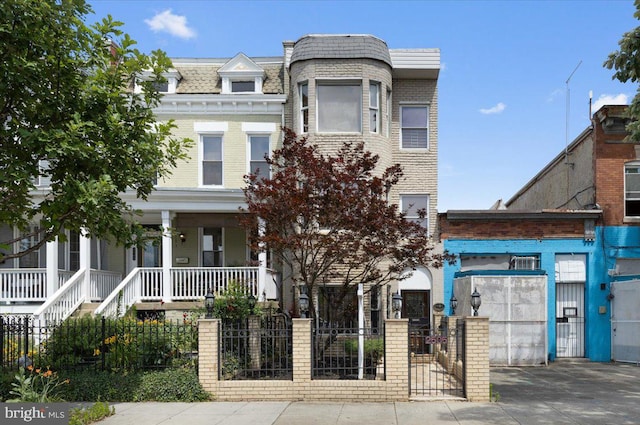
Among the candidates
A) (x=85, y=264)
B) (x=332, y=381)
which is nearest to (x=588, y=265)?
(x=332, y=381)

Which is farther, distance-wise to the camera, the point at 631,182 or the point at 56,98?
the point at 631,182

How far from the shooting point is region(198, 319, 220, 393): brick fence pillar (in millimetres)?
11922

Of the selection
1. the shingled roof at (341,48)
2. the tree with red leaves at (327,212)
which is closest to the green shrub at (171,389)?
the tree with red leaves at (327,212)

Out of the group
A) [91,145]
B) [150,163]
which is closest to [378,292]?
[150,163]

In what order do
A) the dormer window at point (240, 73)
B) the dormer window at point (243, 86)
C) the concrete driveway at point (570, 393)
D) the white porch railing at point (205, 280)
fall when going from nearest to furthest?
the concrete driveway at point (570, 393) < the white porch railing at point (205, 280) < the dormer window at point (240, 73) < the dormer window at point (243, 86)

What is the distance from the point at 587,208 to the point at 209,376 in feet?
47.8

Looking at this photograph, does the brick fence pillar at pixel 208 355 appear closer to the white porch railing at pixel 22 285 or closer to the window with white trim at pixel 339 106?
the white porch railing at pixel 22 285

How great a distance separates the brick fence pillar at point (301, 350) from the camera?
11.8 meters

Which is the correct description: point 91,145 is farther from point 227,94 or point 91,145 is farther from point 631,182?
point 631,182

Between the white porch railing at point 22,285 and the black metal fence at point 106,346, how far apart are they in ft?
13.3

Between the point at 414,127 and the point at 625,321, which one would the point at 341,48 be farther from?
the point at 625,321

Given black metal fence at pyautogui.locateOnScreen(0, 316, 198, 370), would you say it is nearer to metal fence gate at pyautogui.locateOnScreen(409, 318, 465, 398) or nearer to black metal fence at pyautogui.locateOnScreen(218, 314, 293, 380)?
black metal fence at pyautogui.locateOnScreen(218, 314, 293, 380)

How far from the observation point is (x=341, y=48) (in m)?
18.5

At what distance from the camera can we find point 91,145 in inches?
409
